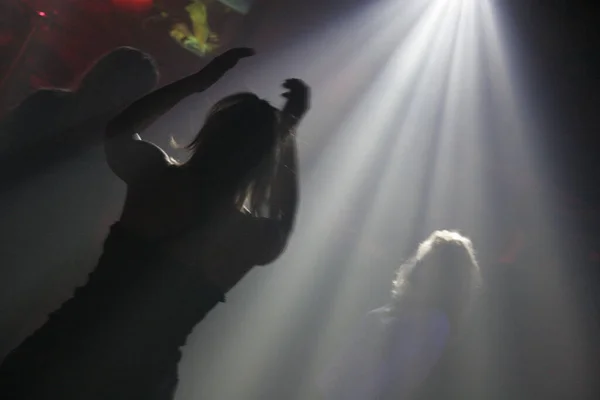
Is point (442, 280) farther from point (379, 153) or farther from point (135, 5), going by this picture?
point (135, 5)

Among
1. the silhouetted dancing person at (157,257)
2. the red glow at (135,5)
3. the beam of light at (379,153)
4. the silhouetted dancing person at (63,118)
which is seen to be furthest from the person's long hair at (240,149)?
the red glow at (135,5)

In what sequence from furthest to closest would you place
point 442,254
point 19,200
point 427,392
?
point 442,254 < point 427,392 < point 19,200

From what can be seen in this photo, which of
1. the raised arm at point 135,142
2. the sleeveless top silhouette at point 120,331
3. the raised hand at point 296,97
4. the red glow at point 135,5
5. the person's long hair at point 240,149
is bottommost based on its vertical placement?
the sleeveless top silhouette at point 120,331

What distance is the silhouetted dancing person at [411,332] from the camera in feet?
4.53

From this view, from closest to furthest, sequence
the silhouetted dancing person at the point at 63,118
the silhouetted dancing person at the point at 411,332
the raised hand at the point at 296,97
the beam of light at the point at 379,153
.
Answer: the raised hand at the point at 296,97, the silhouetted dancing person at the point at 63,118, the silhouetted dancing person at the point at 411,332, the beam of light at the point at 379,153

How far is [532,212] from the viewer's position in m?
2.57

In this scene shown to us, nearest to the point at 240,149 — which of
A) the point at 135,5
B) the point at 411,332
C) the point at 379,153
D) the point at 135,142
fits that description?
the point at 135,142

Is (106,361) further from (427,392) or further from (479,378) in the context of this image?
(479,378)

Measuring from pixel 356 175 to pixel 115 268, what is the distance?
2.06m

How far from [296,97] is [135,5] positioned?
1.65 meters

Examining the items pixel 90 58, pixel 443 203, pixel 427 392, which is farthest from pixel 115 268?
pixel 443 203

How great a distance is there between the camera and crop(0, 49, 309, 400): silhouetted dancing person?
2.14 ft

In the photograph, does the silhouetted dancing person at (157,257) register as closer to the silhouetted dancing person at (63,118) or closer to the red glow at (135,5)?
the silhouetted dancing person at (63,118)

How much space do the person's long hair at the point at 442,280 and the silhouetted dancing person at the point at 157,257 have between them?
808 millimetres
